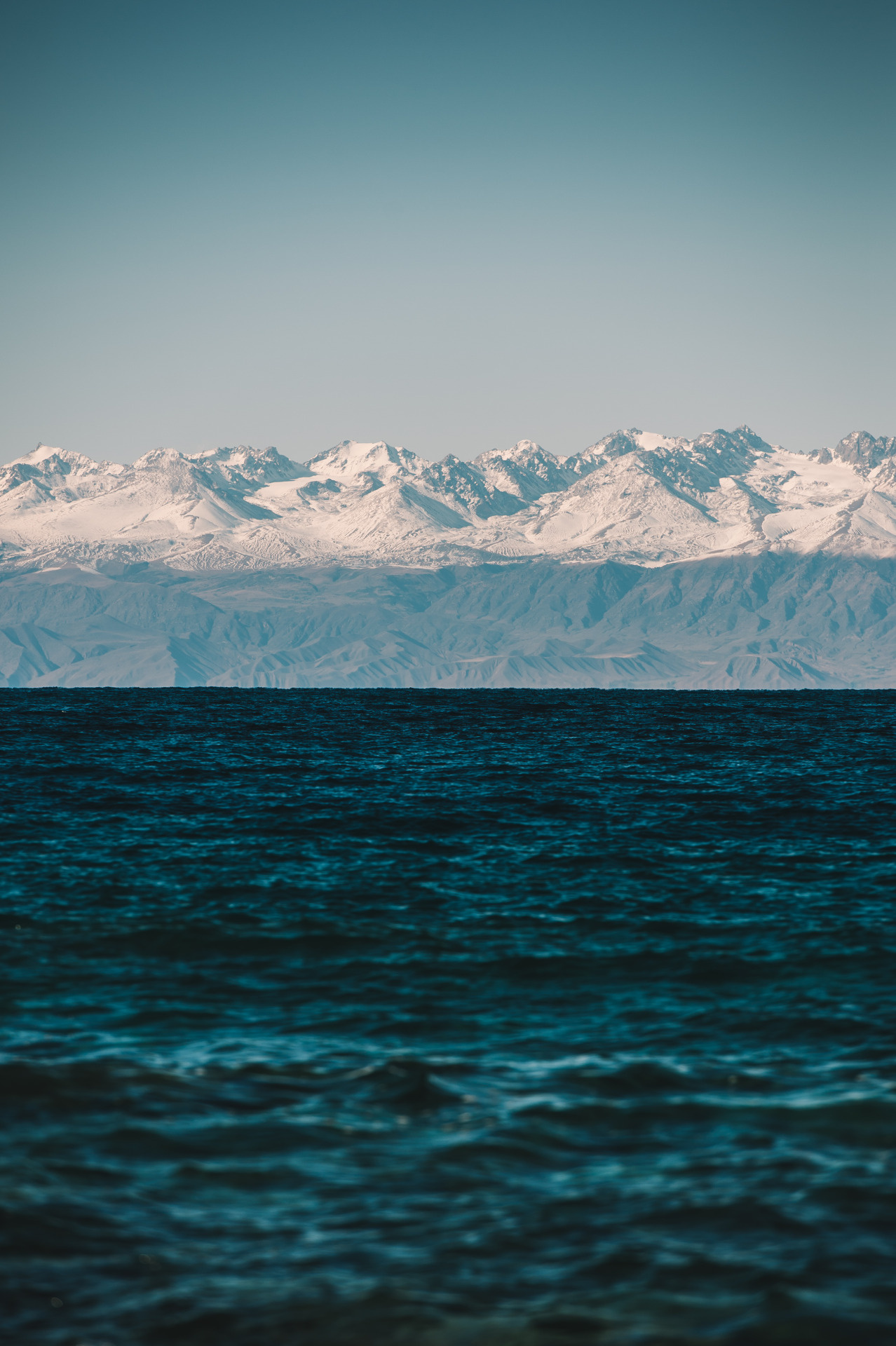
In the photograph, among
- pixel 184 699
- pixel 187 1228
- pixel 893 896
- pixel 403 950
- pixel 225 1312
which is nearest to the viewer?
pixel 225 1312

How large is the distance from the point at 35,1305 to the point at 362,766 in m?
48.2

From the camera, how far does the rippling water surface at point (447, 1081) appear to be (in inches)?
415

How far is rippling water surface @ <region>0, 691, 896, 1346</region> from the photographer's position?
34.6ft

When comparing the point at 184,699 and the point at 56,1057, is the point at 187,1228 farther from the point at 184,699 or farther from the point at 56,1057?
the point at 184,699

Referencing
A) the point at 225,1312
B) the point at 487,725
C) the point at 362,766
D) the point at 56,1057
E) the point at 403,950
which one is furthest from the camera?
the point at 487,725

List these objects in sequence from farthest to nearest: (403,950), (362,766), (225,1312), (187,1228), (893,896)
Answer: (362,766)
(893,896)
(403,950)
(187,1228)
(225,1312)

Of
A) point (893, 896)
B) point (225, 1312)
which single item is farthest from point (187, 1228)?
point (893, 896)

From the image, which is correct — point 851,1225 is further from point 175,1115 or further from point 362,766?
point 362,766

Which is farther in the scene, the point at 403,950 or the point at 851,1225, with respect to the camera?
the point at 403,950

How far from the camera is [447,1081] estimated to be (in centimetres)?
1581

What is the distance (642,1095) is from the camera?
50.0 feet

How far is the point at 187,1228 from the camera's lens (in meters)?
11.7

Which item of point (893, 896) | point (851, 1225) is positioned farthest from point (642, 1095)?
point (893, 896)

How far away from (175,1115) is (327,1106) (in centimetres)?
185
